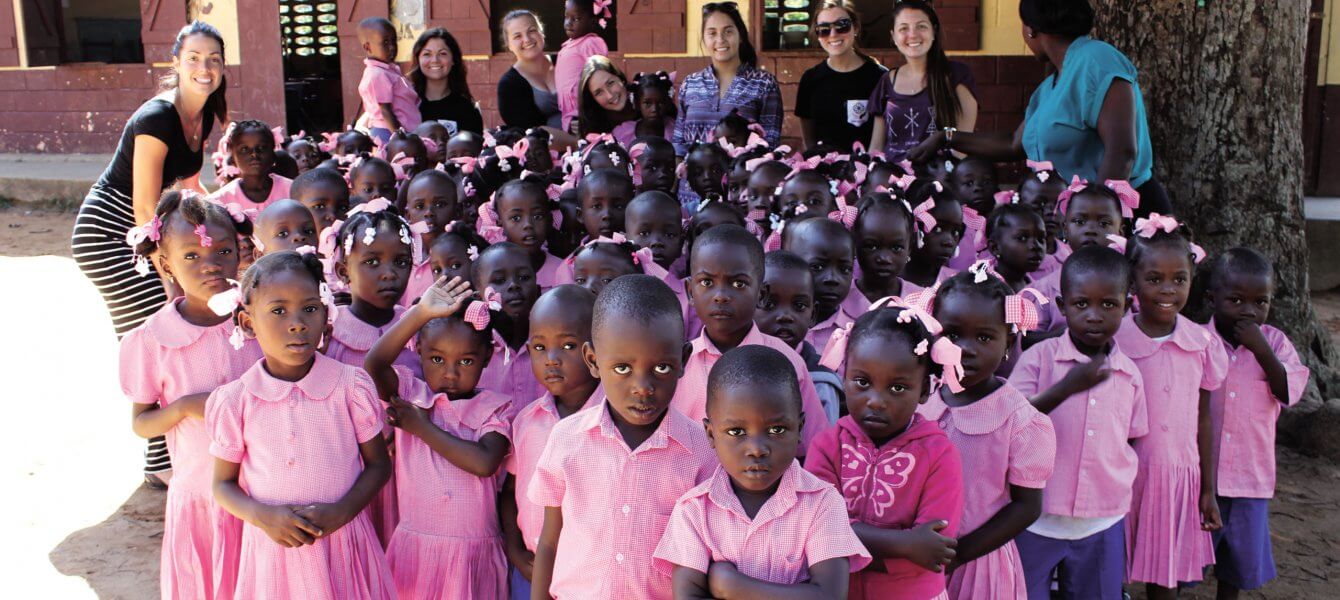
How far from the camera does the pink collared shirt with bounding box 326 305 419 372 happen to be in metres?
2.96

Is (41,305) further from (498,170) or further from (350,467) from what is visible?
(350,467)

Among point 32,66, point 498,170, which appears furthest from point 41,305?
point 32,66

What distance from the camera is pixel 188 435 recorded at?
2.77 m

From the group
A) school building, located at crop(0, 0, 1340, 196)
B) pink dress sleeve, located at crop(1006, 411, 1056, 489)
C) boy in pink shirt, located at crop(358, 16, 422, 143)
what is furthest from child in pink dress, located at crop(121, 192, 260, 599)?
school building, located at crop(0, 0, 1340, 196)

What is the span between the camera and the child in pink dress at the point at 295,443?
8.17 feet

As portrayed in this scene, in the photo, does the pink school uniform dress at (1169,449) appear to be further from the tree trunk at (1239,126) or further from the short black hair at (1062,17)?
the tree trunk at (1239,126)

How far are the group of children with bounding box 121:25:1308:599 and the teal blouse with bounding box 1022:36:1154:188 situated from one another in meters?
0.43

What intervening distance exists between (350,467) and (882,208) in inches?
69.2

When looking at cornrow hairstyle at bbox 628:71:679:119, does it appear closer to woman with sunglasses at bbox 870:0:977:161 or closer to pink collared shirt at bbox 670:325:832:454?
woman with sunglasses at bbox 870:0:977:161

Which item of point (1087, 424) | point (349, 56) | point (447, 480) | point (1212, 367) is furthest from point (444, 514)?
point (349, 56)

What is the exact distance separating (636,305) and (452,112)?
4509 mm

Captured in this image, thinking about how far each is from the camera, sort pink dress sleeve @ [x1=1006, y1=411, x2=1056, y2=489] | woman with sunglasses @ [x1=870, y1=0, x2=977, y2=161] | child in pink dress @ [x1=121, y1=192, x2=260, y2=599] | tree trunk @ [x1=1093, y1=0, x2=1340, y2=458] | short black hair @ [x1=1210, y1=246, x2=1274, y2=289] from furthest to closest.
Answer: woman with sunglasses @ [x1=870, y1=0, x2=977, y2=161], tree trunk @ [x1=1093, y1=0, x2=1340, y2=458], short black hair @ [x1=1210, y1=246, x2=1274, y2=289], child in pink dress @ [x1=121, y1=192, x2=260, y2=599], pink dress sleeve @ [x1=1006, y1=411, x2=1056, y2=489]

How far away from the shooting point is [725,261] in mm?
2660

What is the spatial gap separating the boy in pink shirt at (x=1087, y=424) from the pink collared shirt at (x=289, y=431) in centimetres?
166
